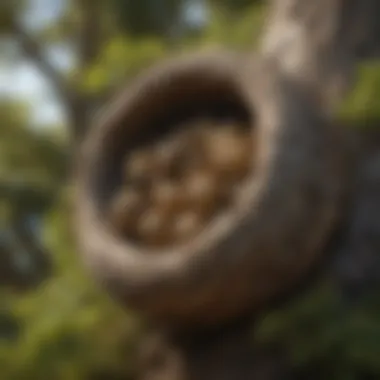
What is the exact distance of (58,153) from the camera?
5.25 feet

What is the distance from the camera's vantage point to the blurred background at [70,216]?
2.81ft

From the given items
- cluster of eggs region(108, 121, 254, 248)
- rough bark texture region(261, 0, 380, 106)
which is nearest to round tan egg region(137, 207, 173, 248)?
cluster of eggs region(108, 121, 254, 248)

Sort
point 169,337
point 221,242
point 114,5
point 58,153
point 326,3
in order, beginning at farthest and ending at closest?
point 114,5
point 58,153
point 326,3
point 169,337
point 221,242

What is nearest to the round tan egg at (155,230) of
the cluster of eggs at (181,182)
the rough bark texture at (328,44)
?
the cluster of eggs at (181,182)

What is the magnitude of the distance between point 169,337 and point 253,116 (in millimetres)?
209

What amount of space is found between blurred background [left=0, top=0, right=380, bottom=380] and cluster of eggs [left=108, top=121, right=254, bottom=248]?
10 cm

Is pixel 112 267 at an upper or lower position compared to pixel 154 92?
lower

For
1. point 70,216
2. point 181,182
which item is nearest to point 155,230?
point 181,182

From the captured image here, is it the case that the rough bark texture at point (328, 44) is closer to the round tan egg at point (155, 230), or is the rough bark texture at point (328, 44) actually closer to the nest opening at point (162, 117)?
the nest opening at point (162, 117)

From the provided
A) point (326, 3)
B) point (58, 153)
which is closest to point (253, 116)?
point (326, 3)

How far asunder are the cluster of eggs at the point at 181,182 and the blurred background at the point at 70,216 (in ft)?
0.33

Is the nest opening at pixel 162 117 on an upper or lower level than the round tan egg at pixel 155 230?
upper

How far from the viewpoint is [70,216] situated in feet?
3.71

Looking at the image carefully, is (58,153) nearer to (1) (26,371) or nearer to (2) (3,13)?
(2) (3,13)
